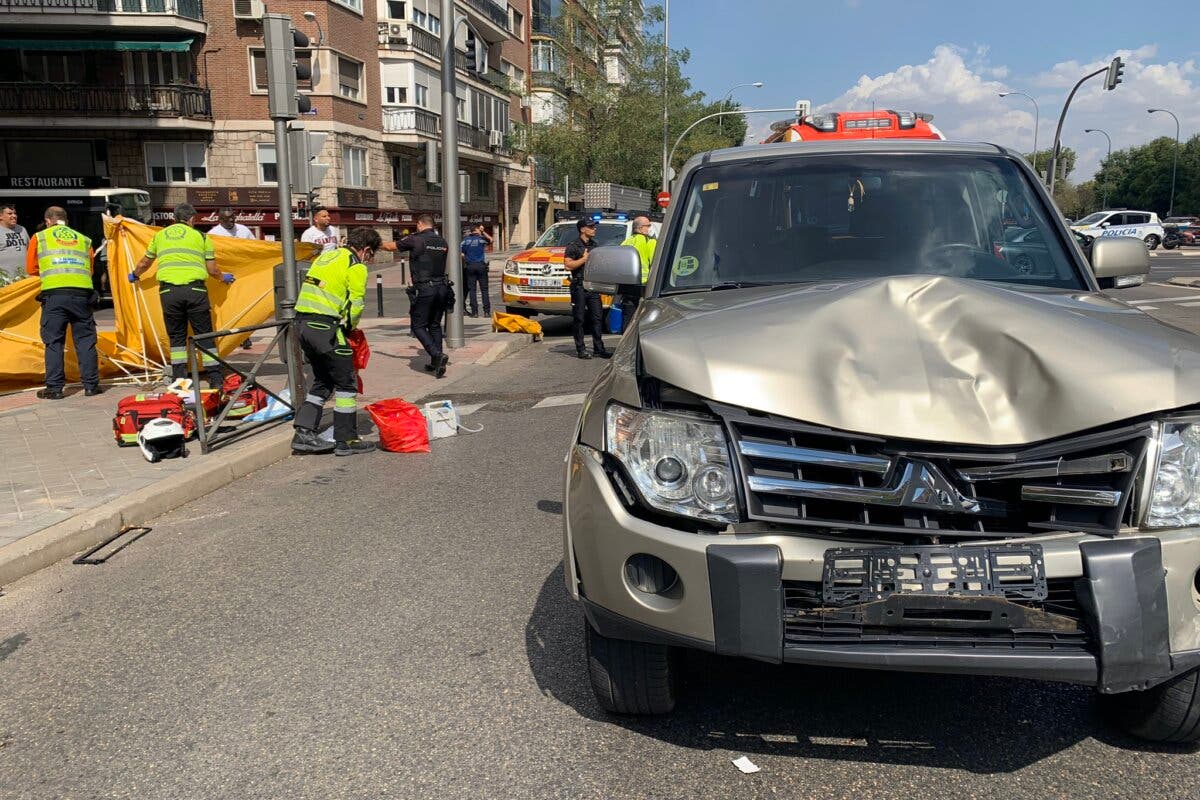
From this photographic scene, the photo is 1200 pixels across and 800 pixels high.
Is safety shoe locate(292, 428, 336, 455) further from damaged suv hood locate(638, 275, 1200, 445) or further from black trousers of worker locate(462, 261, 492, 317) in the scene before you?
black trousers of worker locate(462, 261, 492, 317)

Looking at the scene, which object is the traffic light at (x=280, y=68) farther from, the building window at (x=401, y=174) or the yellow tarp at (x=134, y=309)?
the building window at (x=401, y=174)

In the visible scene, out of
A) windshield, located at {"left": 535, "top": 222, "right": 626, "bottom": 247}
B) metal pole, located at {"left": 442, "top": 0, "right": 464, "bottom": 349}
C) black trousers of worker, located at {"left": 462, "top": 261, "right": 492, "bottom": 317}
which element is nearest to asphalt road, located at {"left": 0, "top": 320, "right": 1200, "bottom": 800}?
metal pole, located at {"left": 442, "top": 0, "right": 464, "bottom": 349}

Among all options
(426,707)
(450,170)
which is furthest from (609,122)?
(426,707)

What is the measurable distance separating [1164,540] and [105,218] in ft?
34.6

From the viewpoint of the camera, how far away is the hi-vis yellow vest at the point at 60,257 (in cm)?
934

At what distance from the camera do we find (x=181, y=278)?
9.13m

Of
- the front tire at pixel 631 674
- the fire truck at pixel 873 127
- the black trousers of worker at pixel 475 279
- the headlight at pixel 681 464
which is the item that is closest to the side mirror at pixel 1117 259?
the headlight at pixel 681 464

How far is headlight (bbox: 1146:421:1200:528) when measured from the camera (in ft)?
8.02

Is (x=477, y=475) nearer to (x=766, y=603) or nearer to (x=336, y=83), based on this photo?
(x=766, y=603)

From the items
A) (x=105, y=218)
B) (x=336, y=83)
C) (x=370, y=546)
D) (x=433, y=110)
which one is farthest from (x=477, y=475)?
(x=433, y=110)

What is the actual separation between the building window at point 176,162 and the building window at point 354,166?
5235 mm

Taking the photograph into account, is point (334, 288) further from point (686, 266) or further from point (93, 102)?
point (93, 102)

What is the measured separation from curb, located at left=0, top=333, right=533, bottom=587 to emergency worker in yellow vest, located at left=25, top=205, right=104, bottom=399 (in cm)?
294

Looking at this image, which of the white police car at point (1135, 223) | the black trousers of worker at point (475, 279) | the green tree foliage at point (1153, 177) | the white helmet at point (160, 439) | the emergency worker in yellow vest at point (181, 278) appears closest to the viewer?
the white helmet at point (160, 439)
